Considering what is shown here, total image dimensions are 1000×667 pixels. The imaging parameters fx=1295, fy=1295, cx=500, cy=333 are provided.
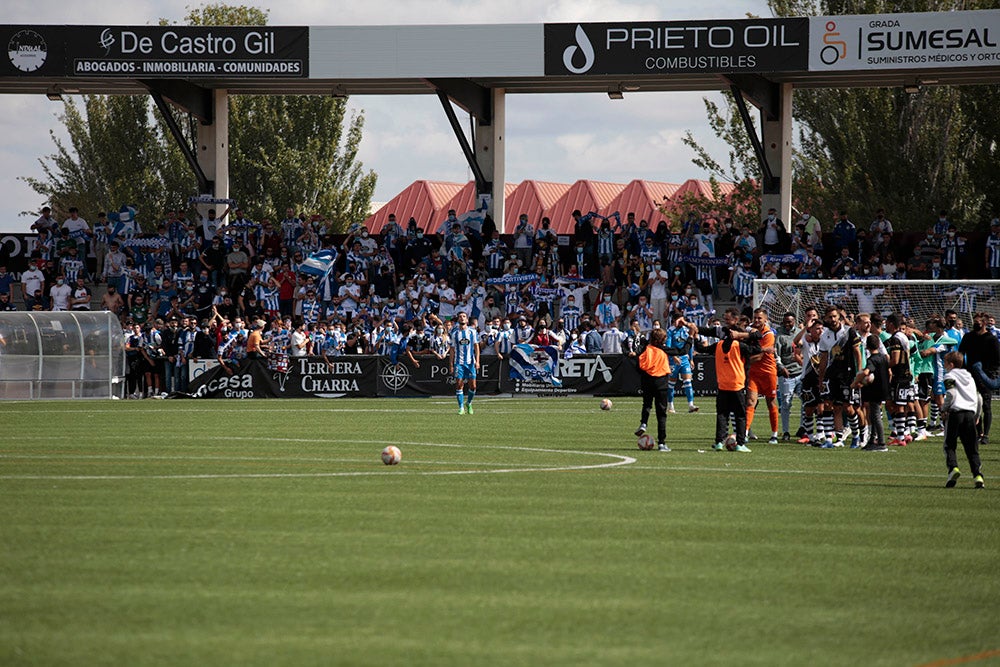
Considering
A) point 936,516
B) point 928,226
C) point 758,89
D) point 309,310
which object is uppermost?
point 758,89

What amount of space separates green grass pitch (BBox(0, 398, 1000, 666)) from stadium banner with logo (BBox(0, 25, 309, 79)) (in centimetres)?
2426

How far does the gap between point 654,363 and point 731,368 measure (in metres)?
1.10

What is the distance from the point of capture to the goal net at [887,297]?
88.8ft

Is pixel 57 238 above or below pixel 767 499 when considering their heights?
above

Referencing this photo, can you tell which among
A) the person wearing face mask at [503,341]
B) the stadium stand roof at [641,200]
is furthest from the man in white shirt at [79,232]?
the stadium stand roof at [641,200]

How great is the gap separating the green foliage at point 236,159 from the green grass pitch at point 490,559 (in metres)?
44.0

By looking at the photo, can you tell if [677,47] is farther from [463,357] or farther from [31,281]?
[31,281]

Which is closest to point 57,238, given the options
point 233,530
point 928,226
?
point 928,226

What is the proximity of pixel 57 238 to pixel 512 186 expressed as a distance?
3516 cm

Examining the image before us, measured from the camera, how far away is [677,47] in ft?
125

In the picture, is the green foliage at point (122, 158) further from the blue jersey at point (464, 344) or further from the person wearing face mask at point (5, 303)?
the blue jersey at point (464, 344)

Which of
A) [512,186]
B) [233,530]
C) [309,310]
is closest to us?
[233,530]

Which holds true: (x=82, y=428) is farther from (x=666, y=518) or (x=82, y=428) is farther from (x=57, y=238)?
(x=57, y=238)

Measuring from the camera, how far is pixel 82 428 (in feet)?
71.7
